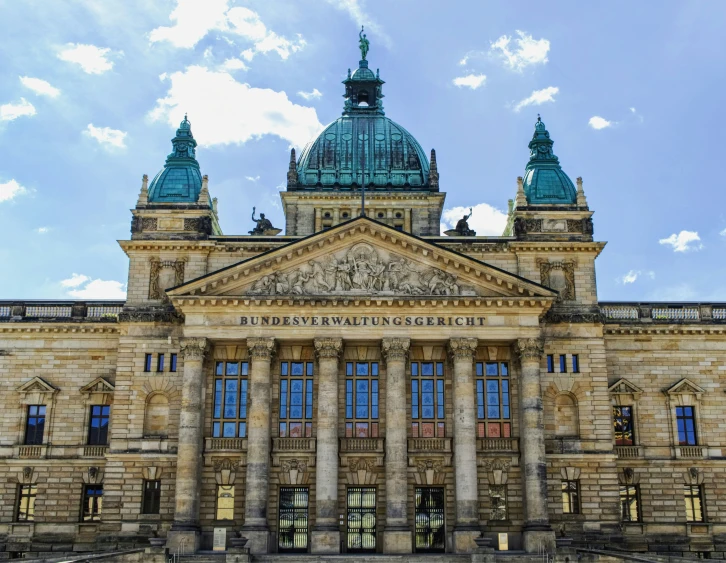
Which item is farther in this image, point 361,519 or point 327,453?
point 361,519

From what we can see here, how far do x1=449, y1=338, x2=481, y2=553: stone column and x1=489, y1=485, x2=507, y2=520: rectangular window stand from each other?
1.44 meters

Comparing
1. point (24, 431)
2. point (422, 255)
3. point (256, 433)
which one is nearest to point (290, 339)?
point (256, 433)

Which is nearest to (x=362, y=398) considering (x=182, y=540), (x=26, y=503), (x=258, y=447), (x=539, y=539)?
(x=258, y=447)

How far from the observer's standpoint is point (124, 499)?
1948 inches

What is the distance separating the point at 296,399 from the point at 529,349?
43.9ft

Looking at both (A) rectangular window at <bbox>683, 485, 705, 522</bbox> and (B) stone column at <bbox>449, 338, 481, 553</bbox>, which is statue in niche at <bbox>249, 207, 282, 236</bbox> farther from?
(A) rectangular window at <bbox>683, 485, 705, 522</bbox>

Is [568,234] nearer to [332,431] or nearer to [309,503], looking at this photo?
[332,431]

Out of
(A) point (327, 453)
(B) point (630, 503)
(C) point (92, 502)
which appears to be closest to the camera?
(A) point (327, 453)

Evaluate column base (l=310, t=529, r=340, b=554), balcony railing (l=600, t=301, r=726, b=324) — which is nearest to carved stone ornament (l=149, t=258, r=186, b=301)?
column base (l=310, t=529, r=340, b=554)

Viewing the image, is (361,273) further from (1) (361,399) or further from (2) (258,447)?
(2) (258,447)

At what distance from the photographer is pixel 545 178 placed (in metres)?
56.6

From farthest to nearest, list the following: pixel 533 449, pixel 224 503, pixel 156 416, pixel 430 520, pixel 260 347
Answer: pixel 156 416, pixel 260 347, pixel 224 503, pixel 430 520, pixel 533 449

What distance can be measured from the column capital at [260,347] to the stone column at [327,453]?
2593 mm

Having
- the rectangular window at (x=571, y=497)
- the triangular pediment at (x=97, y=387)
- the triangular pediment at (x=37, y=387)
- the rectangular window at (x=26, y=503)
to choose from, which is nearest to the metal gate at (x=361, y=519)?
the rectangular window at (x=571, y=497)
